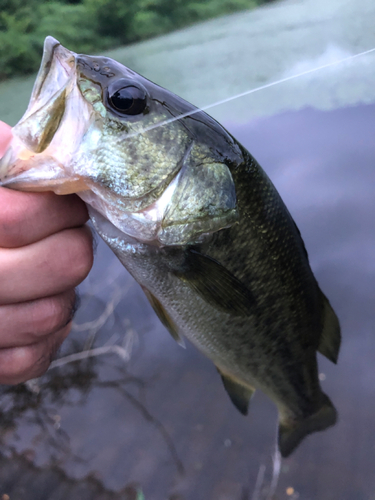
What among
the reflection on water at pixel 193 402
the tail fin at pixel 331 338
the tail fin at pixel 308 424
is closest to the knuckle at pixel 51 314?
the tail fin at pixel 331 338

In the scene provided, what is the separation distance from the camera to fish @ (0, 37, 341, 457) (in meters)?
0.56

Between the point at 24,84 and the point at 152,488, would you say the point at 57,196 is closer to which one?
the point at 152,488

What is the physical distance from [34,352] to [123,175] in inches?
18.9

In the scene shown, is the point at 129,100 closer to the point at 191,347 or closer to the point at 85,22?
the point at 191,347

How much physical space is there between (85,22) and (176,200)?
9.71 feet

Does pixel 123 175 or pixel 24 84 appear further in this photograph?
pixel 24 84

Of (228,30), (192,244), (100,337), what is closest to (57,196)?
(192,244)

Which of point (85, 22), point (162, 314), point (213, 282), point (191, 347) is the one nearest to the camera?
point (213, 282)

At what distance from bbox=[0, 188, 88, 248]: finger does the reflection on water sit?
4.26 ft

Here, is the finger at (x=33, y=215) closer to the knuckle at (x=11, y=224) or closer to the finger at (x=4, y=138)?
the knuckle at (x=11, y=224)

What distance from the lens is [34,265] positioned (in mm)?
650

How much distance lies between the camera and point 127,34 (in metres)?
2.90

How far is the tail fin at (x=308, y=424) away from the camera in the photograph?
124 centimetres

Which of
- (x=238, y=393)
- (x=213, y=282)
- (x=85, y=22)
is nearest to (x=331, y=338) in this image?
(x=238, y=393)
